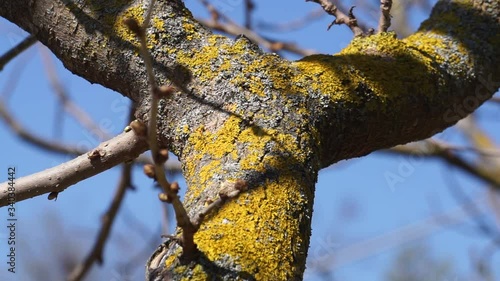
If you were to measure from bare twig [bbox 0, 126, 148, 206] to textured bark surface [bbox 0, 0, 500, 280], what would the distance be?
0.06 metres

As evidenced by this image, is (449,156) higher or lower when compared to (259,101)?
higher

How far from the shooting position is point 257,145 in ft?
2.89

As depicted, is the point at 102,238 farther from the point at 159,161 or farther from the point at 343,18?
the point at 159,161

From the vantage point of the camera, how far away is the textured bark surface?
30.8 inches

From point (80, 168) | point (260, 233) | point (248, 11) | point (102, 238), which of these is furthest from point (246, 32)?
point (260, 233)

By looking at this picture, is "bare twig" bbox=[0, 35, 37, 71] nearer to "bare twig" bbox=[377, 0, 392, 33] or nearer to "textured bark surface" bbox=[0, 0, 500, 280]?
"textured bark surface" bbox=[0, 0, 500, 280]

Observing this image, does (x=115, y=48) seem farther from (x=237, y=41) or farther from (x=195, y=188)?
(x=195, y=188)

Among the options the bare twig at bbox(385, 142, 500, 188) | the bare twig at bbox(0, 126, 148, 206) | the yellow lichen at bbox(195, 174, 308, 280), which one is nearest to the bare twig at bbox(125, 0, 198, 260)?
the yellow lichen at bbox(195, 174, 308, 280)

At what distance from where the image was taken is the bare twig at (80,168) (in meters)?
1.05

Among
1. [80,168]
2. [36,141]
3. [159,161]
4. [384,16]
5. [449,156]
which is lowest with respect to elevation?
[159,161]

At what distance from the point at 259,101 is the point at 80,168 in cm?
33

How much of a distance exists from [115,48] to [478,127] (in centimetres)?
326

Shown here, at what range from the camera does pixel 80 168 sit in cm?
106

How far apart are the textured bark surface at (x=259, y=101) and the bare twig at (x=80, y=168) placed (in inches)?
2.5
